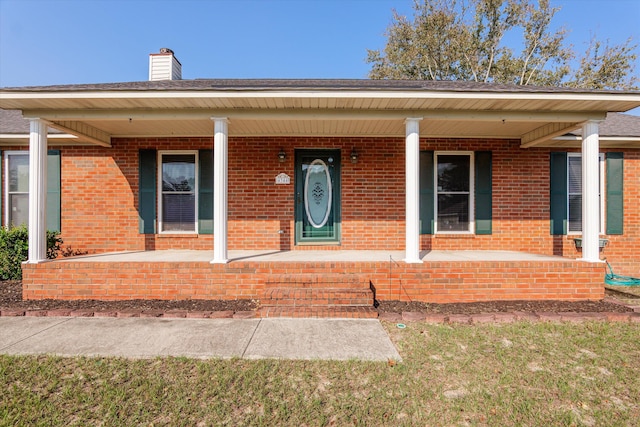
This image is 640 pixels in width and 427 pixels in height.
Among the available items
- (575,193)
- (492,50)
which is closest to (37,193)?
(575,193)

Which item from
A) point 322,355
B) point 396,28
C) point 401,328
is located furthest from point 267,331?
point 396,28

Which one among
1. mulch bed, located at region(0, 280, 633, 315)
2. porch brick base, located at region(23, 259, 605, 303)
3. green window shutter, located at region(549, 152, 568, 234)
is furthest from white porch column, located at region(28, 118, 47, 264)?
green window shutter, located at region(549, 152, 568, 234)

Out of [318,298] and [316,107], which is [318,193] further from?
[318,298]

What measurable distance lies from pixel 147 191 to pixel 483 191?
22.9ft

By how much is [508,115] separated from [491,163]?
70.7 inches

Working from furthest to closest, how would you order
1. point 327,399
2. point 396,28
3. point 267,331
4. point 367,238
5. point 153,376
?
1. point 396,28
2. point 367,238
3. point 267,331
4. point 153,376
5. point 327,399

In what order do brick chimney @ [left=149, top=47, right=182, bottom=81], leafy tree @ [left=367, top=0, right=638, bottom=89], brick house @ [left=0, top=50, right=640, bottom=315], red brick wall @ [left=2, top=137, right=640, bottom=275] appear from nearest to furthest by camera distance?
brick house @ [left=0, top=50, right=640, bottom=315] < red brick wall @ [left=2, top=137, right=640, bottom=275] < brick chimney @ [left=149, top=47, right=182, bottom=81] < leafy tree @ [left=367, top=0, right=638, bottom=89]

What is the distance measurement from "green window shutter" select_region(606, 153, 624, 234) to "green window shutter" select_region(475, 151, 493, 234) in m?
2.66

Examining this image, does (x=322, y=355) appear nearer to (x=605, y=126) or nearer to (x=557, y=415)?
(x=557, y=415)

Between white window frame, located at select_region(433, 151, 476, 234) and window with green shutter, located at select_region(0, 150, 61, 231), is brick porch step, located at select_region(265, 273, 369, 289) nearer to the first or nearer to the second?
white window frame, located at select_region(433, 151, 476, 234)

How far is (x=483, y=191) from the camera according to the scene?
6715 millimetres

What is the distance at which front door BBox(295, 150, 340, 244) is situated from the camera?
6.69 m

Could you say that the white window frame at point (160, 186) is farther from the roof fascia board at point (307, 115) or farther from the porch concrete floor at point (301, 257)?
the roof fascia board at point (307, 115)

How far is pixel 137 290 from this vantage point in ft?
16.0
